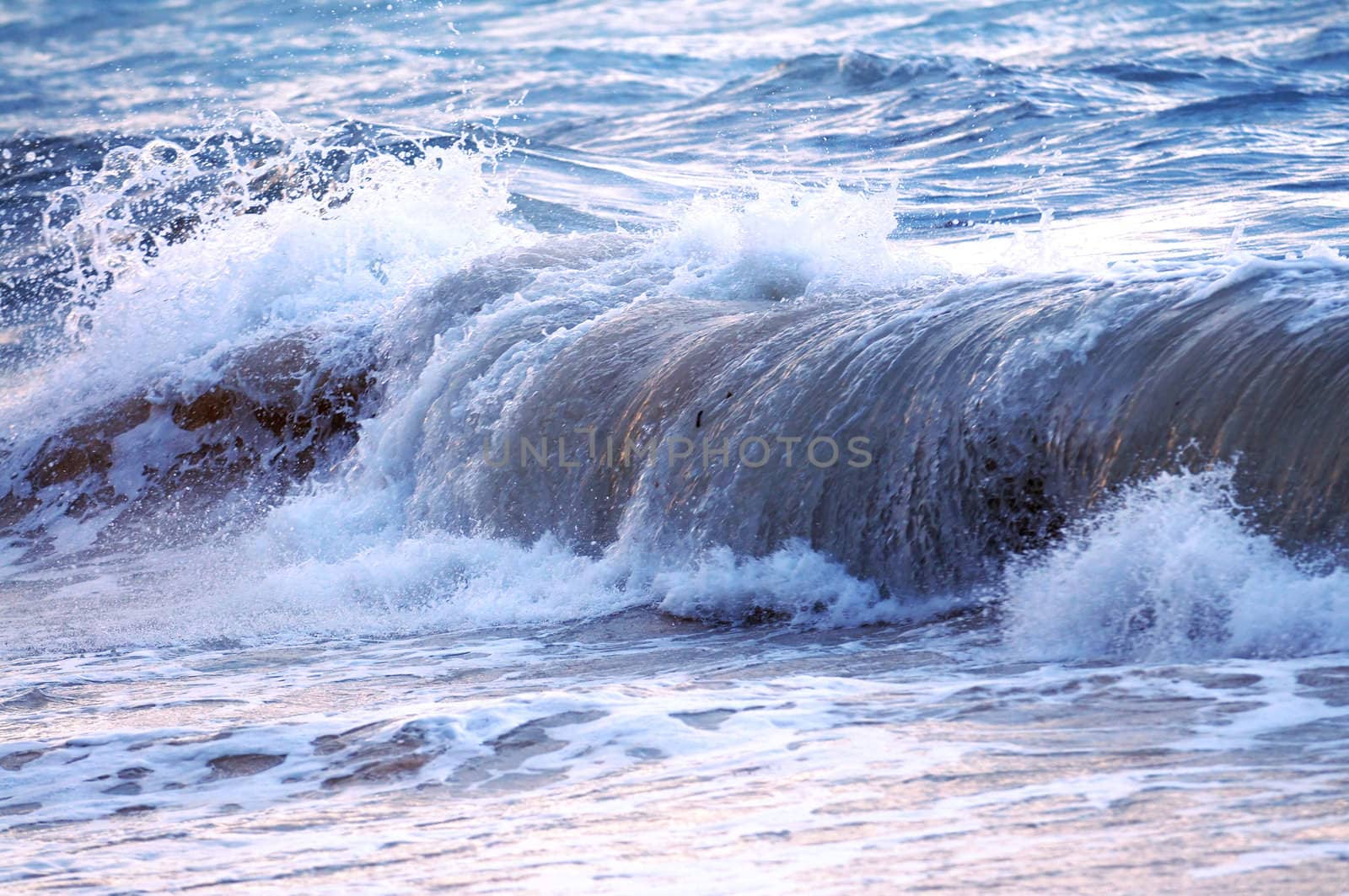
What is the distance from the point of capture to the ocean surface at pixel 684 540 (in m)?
2.76

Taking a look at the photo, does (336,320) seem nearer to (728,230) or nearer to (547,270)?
(547,270)

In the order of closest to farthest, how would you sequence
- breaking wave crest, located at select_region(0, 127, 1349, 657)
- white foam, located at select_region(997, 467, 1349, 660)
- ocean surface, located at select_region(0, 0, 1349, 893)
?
ocean surface, located at select_region(0, 0, 1349, 893), white foam, located at select_region(997, 467, 1349, 660), breaking wave crest, located at select_region(0, 127, 1349, 657)

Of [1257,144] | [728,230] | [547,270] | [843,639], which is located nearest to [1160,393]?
[843,639]

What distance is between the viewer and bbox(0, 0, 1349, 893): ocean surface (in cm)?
276

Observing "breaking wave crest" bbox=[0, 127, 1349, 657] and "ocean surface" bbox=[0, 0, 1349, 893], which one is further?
"breaking wave crest" bbox=[0, 127, 1349, 657]

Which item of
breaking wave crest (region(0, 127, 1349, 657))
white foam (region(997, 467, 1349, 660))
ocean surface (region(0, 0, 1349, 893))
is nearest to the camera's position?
ocean surface (region(0, 0, 1349, 893))

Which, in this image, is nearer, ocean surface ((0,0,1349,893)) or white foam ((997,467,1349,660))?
ocean surface ((0,0,1349,893))

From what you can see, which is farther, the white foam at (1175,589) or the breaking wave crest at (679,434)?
the breaking wave crest at (679,434)

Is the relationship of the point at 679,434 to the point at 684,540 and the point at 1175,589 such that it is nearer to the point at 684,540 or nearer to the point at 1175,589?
the point at 684,540

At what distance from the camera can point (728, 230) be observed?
7.48 meters

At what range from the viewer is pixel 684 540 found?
512 centimetres

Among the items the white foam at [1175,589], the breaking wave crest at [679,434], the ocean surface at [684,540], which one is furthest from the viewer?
the breaking wave crest at [679,434]

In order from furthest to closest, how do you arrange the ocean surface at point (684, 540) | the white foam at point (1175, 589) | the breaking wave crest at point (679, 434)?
the breaking wave crest at point (679, 434) → the white foam at point (1175, 589) → the ocean surface at point (684, 540)

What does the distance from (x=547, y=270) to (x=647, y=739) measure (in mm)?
4671
